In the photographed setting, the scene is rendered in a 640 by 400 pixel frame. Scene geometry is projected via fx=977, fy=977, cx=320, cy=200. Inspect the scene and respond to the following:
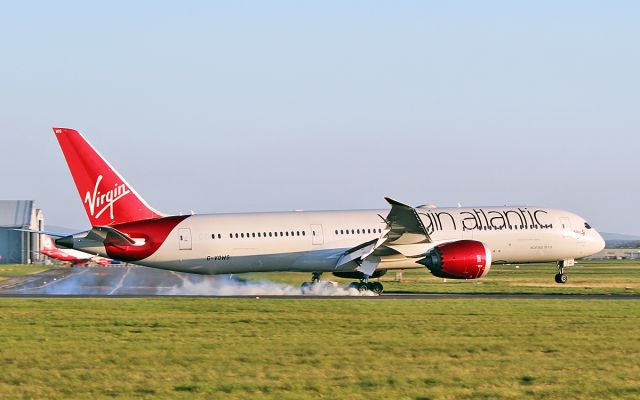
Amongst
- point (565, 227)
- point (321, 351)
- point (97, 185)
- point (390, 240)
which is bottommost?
point (321, 351)

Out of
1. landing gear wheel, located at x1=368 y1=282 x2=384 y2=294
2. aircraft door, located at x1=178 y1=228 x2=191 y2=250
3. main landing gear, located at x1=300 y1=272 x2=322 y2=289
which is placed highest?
aircraft door, located at x1=178 y1=228 x2=191 y2=250

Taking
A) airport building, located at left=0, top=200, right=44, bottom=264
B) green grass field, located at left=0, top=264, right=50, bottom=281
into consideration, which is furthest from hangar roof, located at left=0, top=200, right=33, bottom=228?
green grass field, located at left=0, top=264, right=50, bottom=281

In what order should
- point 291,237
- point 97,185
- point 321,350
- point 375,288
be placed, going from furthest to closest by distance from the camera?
1. point 291,237
2. point 375,288
3. point 97,185
4. point 321,350

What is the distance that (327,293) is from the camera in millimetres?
44000

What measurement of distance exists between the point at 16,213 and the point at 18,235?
7.49m

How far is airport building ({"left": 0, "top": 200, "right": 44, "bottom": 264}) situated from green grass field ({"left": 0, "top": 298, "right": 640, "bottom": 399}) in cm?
11384

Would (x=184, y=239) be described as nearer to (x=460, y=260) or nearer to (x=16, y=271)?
(x=460, y=260)

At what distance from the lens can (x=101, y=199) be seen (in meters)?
42.8

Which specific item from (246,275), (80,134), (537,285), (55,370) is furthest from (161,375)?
(537,285)

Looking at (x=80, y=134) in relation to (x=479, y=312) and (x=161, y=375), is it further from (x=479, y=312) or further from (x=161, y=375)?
A: (x=161, y=375)

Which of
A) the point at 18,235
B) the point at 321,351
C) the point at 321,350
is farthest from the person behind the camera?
the point at 18,235

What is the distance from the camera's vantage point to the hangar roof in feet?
494

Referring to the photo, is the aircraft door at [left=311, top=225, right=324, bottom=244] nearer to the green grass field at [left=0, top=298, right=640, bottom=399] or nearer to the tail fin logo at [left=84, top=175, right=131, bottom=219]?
the tail fin logo at [left=84, top=175, right=131, bottom=219]

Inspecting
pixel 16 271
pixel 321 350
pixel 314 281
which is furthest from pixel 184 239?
pixel 16 271
